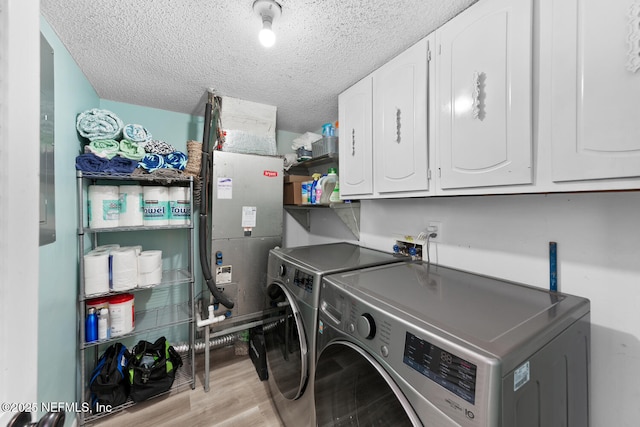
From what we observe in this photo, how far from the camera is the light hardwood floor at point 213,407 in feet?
4.90

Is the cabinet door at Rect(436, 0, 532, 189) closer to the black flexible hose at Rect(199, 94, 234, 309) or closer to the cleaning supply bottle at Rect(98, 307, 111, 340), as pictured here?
the black flexible hose at Rect(199, 94, 234, 309)

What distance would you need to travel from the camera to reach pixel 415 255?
1526mm

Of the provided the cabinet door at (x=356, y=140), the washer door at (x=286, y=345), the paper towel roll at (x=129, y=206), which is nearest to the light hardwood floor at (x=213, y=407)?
the washer door at (x=286, y=345)

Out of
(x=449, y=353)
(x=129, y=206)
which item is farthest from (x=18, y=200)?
(x=129, y=206)

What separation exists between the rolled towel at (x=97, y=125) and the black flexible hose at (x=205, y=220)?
0.55 m

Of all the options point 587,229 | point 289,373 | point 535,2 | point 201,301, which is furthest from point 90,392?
→ point 535,2

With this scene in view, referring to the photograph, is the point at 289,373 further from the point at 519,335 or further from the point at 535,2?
the point at 535,2

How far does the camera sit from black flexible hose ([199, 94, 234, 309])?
1.77 m

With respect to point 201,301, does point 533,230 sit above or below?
above

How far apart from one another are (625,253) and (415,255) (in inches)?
33.1

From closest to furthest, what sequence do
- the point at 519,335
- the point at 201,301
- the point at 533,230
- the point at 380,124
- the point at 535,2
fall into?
1. the point at 519,335
2. the point at 535,2
3. the point at 533,230
4. the point at 380,124
5. the point at 201,301

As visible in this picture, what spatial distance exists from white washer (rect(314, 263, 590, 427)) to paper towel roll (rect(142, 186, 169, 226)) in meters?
1.42

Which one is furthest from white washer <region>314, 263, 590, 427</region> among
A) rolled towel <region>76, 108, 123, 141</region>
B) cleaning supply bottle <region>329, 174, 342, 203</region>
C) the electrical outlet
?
rolled towel <region>76, 108, 123, 141</region>

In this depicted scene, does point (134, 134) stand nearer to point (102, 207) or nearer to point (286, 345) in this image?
point (102, 207)
